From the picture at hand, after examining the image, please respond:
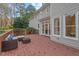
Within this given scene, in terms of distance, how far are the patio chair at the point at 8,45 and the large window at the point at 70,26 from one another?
1675 millimetres

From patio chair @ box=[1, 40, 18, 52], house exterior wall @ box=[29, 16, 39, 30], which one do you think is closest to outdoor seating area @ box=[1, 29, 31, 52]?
patio chair @ box=[1, 40, 18, 52]

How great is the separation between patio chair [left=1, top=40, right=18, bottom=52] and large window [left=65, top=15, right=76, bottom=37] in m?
1.68

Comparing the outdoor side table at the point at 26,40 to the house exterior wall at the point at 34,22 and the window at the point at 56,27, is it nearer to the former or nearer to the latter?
the house exterior wall at the point at 34,22

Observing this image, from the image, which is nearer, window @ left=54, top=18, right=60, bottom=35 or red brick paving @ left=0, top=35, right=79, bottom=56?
red brick paving @ left=0, top=35, right=79, bottom=56

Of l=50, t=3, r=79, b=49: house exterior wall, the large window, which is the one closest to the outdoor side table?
l=50, t=3, r=79, b=49: house exterior wall

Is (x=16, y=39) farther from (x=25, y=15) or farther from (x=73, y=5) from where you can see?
(x=73, y=5)

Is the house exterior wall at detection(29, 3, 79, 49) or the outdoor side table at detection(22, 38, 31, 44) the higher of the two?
the house exterior wall at detection(29, 3, 79, 49)

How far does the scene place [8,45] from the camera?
16.8 feet

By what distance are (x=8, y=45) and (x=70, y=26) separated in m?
2.03

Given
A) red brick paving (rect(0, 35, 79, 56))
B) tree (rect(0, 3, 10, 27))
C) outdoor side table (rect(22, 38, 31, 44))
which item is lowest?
red brick paving (rect(0, 35, 79, 56))

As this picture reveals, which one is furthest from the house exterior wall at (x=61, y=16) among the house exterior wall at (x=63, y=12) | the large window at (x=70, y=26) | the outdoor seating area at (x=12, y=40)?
the outdoor seating area at (x=12, y=40)

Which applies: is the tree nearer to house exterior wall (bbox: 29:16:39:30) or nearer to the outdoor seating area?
the outdoor seating area

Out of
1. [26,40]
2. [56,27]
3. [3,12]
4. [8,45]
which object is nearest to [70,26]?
[56,27]

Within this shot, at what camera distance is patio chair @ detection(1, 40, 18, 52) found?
5.11 metres
